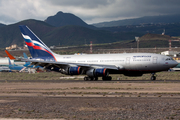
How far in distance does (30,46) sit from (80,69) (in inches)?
451

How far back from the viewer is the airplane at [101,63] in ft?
137

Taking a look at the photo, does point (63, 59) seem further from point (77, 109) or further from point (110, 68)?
point (77, 109)

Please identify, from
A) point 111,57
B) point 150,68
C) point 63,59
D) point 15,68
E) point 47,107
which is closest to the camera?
point 47,107

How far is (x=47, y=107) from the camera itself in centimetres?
1814

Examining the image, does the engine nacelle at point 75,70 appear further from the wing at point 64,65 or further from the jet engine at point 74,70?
the wing at point 64,65

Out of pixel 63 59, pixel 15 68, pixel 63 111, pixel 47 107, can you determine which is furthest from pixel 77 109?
pixel 15 68

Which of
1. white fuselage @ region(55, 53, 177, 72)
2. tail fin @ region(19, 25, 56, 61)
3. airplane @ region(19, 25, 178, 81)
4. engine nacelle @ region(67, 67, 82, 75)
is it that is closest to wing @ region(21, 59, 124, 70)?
airplane @ region(19, 25, 178, 81)

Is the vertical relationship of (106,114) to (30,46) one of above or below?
below

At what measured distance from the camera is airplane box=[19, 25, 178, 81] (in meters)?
41.7

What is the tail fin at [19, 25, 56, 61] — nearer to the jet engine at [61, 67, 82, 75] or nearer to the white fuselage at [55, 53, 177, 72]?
the jet engine at [61, 67, 82, 75]

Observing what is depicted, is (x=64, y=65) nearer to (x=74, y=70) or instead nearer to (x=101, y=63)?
(x=74, y=70)

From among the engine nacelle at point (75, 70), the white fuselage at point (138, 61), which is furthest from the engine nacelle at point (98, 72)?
the white fuselage at point (138, 61)

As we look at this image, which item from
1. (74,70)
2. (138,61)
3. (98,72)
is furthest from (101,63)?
(138,61)

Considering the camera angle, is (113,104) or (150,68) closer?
(113,104)
